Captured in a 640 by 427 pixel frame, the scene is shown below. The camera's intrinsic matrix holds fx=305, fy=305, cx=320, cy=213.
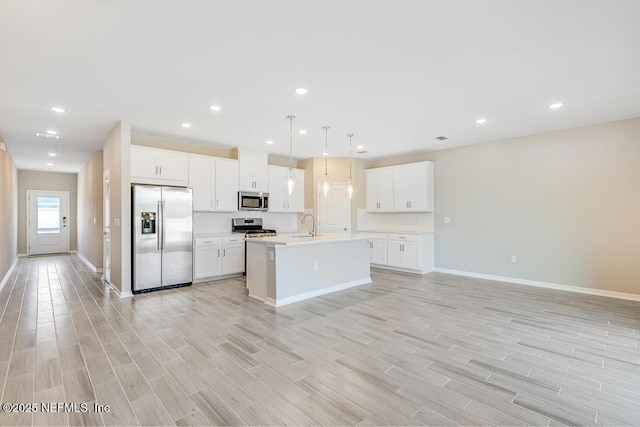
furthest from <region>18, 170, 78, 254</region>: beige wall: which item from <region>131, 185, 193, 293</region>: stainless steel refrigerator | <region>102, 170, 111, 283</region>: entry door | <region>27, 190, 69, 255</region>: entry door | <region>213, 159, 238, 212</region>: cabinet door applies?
<region>131, 185, 193, 293</region>: stainless steel refrigerator

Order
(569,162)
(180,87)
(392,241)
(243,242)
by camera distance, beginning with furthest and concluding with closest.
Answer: (392,241)
(243,242)
(569,162)
(180,87)

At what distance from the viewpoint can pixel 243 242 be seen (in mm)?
6320

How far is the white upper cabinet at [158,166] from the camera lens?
5090 mm

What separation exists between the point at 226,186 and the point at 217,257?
1.46 m

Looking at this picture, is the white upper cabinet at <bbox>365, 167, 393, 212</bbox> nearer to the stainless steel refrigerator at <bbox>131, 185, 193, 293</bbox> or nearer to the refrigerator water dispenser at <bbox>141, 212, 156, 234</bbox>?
the stainless steel refrigerator at <bbox>131, 185, 193, 293</bbox>

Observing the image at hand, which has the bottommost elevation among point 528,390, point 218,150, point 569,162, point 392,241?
point 528,390

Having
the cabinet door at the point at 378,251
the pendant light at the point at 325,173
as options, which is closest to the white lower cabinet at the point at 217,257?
the pendant light at the point at 325,173

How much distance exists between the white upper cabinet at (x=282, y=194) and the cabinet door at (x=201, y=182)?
1.43 meters

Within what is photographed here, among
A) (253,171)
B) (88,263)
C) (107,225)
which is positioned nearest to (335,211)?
(253,171)

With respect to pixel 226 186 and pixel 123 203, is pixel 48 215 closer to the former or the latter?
pixel 123 203

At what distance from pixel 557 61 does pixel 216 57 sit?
3235 millimetres

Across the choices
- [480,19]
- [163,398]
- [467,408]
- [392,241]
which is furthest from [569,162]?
[163,398]

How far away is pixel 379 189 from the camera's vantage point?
7582 mm

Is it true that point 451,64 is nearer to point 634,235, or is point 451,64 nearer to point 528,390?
point 528,390
